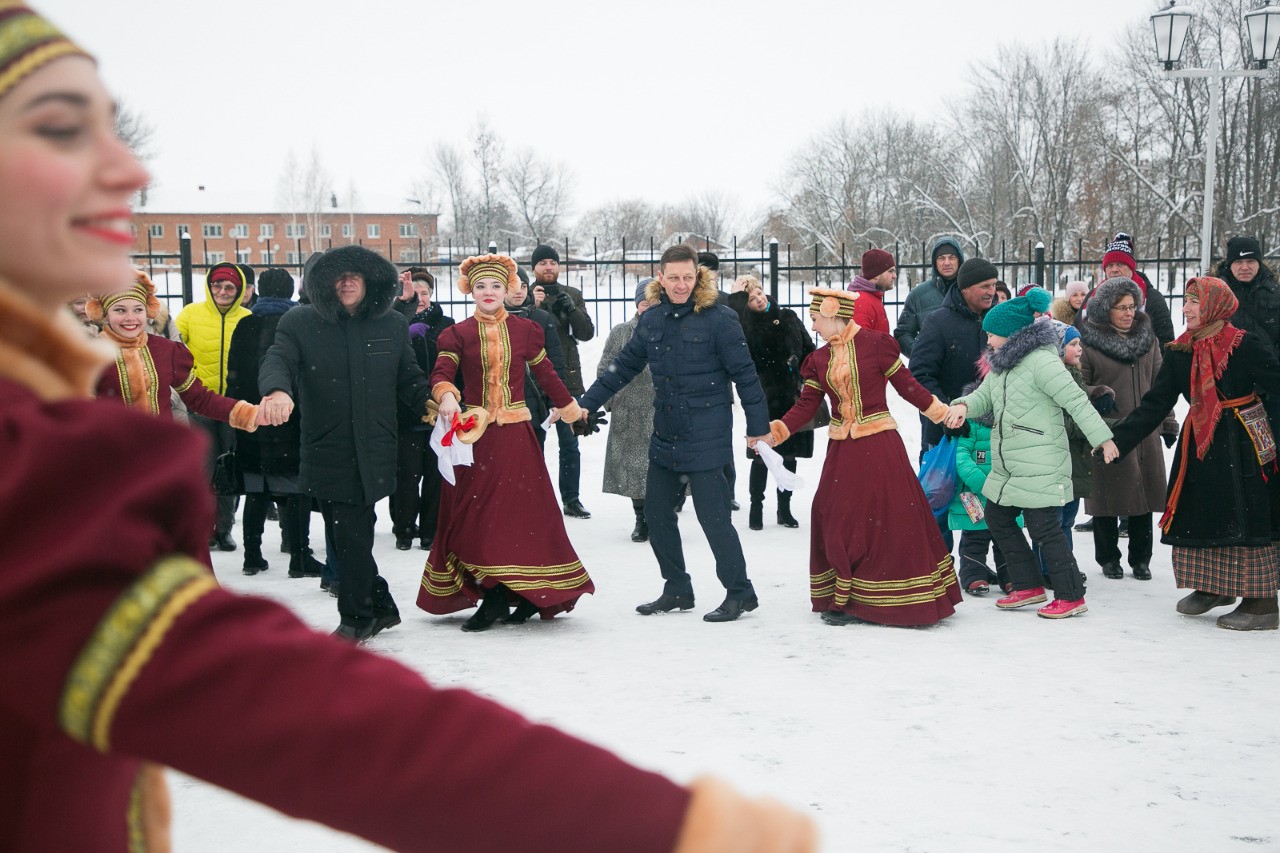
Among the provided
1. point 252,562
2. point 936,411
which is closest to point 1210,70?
point 936,411

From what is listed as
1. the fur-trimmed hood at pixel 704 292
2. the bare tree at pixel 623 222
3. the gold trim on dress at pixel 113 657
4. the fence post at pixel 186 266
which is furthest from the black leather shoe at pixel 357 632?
the bare tree at pixel 623 222

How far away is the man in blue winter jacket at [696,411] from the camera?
6.93m

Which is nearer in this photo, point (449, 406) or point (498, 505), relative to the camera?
point (449, 406)

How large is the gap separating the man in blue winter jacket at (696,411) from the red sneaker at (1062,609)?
1.59 m

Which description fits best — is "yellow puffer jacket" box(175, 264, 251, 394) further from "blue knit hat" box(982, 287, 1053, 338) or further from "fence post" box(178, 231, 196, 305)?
"fence post" box(178, 231, 196, 305)

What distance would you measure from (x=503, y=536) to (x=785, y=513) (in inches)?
154

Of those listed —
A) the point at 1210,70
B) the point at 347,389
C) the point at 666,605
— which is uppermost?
the point at 1210,70

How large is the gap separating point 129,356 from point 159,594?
566cm

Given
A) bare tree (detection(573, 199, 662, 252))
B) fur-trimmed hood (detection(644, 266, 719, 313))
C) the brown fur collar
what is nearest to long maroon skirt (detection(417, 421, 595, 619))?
fur-trimmed hood (detection(644, 266, 719, 313))

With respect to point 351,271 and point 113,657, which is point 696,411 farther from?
point 113,657

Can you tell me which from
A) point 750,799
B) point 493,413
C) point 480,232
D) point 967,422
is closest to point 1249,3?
point 480,232

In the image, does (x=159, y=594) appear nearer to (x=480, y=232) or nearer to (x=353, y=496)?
(x=353, y=496)

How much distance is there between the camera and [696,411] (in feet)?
22.9

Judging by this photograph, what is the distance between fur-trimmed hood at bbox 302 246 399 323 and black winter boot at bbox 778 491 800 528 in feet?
15.2
